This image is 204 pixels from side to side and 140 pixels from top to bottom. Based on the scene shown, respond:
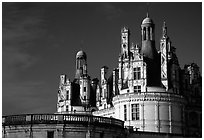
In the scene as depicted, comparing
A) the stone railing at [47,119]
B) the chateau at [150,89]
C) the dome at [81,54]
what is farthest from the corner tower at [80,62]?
the stone railing at [47,119]

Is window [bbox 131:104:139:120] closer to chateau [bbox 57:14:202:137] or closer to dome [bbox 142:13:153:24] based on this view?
chateau [bbox 57:14:202:137]

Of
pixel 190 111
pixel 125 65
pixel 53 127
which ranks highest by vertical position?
pixel 125 65

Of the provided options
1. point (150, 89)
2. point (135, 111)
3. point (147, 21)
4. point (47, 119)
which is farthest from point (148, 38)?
point (47, 119)

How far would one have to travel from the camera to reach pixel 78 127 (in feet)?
122

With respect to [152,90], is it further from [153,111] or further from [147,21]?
[147,21]

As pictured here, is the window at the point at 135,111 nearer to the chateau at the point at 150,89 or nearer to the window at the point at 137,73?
the chateau at the point at 150,89

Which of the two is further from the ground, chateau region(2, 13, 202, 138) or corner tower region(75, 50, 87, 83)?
corner tower region(75, 50, 87, 83)

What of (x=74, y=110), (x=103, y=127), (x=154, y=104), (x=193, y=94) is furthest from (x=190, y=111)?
(x=103, y=127)

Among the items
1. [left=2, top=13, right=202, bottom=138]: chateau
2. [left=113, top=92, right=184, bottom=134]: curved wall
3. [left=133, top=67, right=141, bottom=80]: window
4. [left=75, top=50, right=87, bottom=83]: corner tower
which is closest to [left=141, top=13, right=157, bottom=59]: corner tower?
[left=2, top=13, right=202, bottom=138]: chateau

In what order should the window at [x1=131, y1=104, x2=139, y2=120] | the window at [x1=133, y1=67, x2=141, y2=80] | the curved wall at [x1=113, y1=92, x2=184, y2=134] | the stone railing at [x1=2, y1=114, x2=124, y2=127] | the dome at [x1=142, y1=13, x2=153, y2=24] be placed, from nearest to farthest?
the stone railing at [x1=2, y1=114, x2=124, y2=127] < the curved wall at [x1=113, y1=92, x2=184, y2=134] < the window at [x1=131, y1=104, x2=139, y2=120] < the window at [x1=133, y1=67, x2=141, y2=80] < the dome at [x1=142, y1=13, x2=153, y2=24]

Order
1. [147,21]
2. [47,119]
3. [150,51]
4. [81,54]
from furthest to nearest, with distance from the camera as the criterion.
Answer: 1. [81,54]
2. [147,21]
3. [150,51]
4. [47,119]

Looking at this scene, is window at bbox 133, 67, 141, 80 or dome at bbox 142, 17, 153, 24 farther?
dome at bbox 142, 17, 153, 24

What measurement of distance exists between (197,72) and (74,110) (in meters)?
16.3

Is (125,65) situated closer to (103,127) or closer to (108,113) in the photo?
(108,113)
